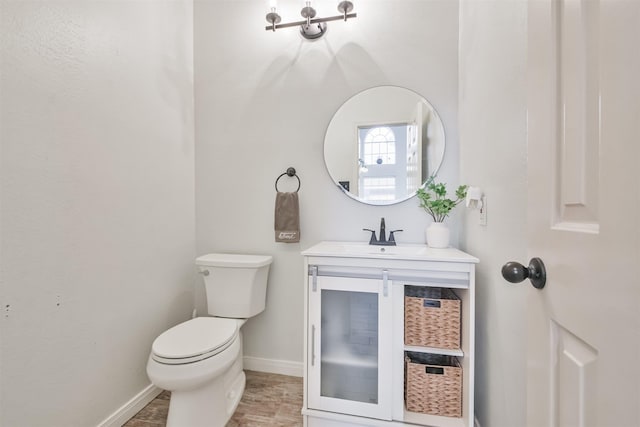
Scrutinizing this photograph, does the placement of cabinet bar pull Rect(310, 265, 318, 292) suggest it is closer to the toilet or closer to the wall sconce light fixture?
the toilet

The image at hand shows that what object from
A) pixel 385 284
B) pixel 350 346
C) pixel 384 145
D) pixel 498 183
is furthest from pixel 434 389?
pixel 384 145

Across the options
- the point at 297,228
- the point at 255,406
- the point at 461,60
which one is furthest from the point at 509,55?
the point at 255,406

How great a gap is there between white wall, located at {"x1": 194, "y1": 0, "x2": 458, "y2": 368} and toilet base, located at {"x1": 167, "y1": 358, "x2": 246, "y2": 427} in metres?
0.51

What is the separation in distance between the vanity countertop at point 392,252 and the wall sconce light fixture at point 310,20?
1.35 m

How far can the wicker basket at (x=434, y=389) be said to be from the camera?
1329 mm

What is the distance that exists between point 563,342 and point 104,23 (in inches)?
83.5

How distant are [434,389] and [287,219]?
1210 millimetres

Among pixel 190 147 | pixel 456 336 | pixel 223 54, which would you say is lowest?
pixel 456 336

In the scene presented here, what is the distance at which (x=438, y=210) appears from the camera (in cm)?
159

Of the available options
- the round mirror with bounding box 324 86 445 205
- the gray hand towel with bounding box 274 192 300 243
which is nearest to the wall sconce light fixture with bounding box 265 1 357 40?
the round mirror with bounding box 324 86 445 205

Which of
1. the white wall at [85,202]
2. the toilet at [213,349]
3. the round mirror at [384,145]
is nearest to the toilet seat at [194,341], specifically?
the toilet at [213,349]

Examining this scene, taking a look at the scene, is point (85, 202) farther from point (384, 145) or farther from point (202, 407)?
point (384, 145)

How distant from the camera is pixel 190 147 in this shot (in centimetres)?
203

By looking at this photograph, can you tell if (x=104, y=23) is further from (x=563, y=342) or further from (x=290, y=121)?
(x=563, y=342)
